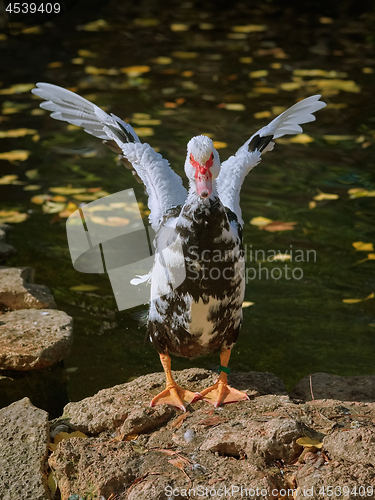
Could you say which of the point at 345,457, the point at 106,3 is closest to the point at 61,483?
the point at 345,457

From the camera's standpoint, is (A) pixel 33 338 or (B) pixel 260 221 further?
(B) pixel 260 221

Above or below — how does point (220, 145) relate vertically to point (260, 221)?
above

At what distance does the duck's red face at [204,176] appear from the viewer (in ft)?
8.55

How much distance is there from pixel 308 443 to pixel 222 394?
66cm

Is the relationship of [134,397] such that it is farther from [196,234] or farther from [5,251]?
[5,251]

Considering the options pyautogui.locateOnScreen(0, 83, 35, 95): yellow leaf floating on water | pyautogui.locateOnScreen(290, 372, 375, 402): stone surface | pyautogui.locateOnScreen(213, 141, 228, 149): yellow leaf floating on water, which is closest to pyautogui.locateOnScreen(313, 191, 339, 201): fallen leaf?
pyautogui.locateOnScreen(213, 141, 228, 149): yellow leaf floating on water

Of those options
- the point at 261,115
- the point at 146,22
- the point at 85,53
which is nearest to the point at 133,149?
the point at 261,115

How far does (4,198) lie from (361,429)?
4.32 metres

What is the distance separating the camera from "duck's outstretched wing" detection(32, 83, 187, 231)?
329cm

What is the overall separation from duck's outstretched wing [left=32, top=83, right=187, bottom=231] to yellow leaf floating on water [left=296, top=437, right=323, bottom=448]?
1.36 m

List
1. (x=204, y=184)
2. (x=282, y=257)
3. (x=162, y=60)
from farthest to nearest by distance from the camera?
(x=162, y=60) < (x=282, y=257) < (x=204, y=184)

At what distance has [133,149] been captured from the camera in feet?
11.1

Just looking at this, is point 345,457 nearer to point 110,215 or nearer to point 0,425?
point 0,425

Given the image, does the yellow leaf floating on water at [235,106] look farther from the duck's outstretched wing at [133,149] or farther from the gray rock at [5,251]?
the duck's outstretched wing at [133,149]
